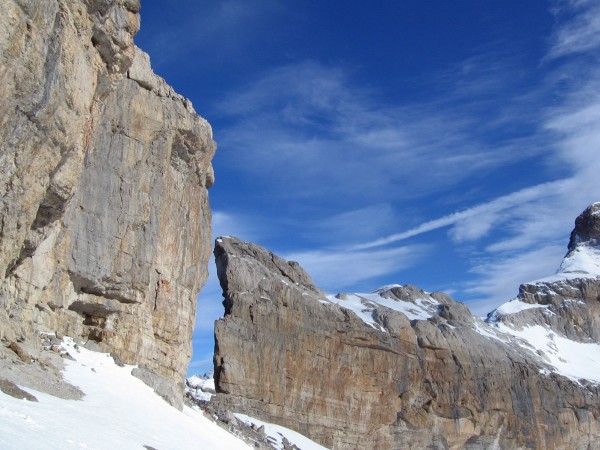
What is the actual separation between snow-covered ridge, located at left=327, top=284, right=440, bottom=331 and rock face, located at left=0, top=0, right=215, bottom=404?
37.5 metres

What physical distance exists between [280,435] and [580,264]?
84.0 meters

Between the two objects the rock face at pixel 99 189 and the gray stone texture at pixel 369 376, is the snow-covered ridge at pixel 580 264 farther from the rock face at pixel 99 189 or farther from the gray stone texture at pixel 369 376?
the rock face at pixel 99 189

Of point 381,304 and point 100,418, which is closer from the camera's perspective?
point 100,418

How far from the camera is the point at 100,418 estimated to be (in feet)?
56.1

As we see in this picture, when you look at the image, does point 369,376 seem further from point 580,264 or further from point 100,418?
point 580,264

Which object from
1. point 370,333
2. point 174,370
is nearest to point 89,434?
point 174,370

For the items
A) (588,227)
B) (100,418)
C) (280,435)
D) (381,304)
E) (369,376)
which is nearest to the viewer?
(100,418)

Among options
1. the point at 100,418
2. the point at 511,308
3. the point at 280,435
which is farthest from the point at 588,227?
the point at 100,418

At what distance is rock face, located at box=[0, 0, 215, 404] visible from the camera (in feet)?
52.2

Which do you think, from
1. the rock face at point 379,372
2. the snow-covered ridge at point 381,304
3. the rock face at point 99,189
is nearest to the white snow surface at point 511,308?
the rock face at point 379,372

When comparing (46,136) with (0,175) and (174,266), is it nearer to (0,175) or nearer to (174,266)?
(0,175)

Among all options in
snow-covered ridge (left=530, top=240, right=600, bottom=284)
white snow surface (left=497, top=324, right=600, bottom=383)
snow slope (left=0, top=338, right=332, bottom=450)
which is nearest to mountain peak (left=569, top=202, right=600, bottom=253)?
snow-covered ridge (left=530, top=240, right=600, bottom=284)

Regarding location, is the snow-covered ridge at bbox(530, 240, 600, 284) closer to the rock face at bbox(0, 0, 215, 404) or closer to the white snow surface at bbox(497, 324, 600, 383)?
the white snow surface at bbox(497, 324, 600, 383)

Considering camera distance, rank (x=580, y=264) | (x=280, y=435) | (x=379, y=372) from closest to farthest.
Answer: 1. (x=280, y=435)
2. (x=379, y=372)
3. (x=580, y=264)
